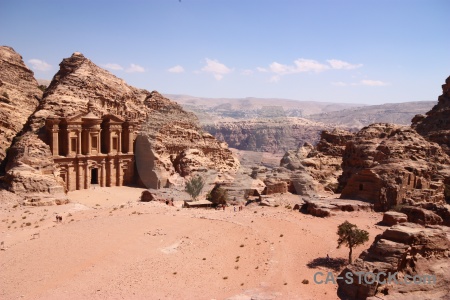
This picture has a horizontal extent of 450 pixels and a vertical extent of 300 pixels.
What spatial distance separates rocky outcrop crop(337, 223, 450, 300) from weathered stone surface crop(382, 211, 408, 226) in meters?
5.62

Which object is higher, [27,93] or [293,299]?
[27,93]

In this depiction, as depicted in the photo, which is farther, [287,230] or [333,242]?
[287,230]

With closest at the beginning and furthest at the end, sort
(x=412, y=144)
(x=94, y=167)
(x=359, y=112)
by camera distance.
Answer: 1. (x=412, y=144)
2. (x=94, y=167)
3. (x=359, y=112)

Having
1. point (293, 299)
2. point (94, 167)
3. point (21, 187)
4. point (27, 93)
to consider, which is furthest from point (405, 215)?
point (27, 93)

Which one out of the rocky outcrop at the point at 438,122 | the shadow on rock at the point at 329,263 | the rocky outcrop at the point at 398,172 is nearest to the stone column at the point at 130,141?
the rocky outcrop at the point at 398,172

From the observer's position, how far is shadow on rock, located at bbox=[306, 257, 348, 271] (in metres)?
15.0

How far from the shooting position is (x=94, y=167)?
3616 cm

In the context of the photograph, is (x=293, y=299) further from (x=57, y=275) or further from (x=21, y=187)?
(x=21, y=187)

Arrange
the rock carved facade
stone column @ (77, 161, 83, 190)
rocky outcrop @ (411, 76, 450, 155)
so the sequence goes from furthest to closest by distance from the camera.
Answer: rocky outcrop @ (411, 76, 450, 155) → stone column @ (77, 161, 83, 190) → the rock carved facade

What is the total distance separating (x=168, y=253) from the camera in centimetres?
1689

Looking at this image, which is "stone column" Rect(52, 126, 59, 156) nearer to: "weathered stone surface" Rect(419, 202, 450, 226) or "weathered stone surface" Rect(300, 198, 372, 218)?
"weathered stone surface" Rect(300, 198, 372, 218)

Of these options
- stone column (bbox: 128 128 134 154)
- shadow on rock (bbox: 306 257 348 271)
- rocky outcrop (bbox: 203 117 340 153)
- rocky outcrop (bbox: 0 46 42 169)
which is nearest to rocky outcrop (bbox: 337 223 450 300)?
shadow on rock (bbox: 306 257 348 271)

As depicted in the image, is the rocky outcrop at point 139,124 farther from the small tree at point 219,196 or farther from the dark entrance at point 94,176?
the small tree at point 219,196

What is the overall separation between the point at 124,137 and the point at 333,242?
2761 centimetres
